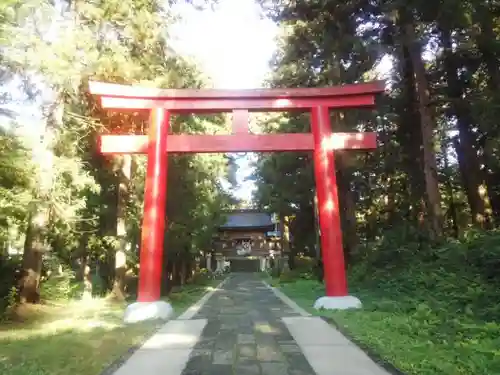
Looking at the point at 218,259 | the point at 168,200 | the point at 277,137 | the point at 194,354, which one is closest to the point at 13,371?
the point at 194,354

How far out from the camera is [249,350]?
17.7 feet

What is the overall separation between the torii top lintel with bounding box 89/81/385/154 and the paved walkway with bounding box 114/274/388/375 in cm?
406

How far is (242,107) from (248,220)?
30.5 metres

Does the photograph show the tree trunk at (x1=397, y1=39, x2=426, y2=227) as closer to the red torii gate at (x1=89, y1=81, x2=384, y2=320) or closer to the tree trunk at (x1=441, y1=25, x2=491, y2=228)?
the tree trunk at (x1=441, y1=25, x2=491, y2=228)

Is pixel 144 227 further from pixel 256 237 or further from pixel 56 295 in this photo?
pixel 256 237

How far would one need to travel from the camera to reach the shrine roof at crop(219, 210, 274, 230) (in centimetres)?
3888

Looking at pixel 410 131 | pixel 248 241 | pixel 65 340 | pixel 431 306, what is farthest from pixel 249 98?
pixel 248 241

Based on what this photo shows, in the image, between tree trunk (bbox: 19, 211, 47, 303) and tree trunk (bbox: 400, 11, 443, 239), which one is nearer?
tree trunk (bbox: 19, 211, 47, 303)

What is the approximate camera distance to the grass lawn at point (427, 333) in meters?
4.36

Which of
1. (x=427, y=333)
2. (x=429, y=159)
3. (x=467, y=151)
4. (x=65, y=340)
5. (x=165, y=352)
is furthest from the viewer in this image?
(x=467, y=151)

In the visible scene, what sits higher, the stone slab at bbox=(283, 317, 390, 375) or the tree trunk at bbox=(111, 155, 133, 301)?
Result: the tree trunk at bbox=(111, 155, 133, 301)

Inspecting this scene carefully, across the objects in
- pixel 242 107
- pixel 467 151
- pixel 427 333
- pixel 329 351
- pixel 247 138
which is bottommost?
pixel 329 351

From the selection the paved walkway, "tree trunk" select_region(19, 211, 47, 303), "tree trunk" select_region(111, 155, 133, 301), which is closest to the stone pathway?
the paved walkway

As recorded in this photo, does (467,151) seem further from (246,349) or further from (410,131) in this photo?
(246,349)
